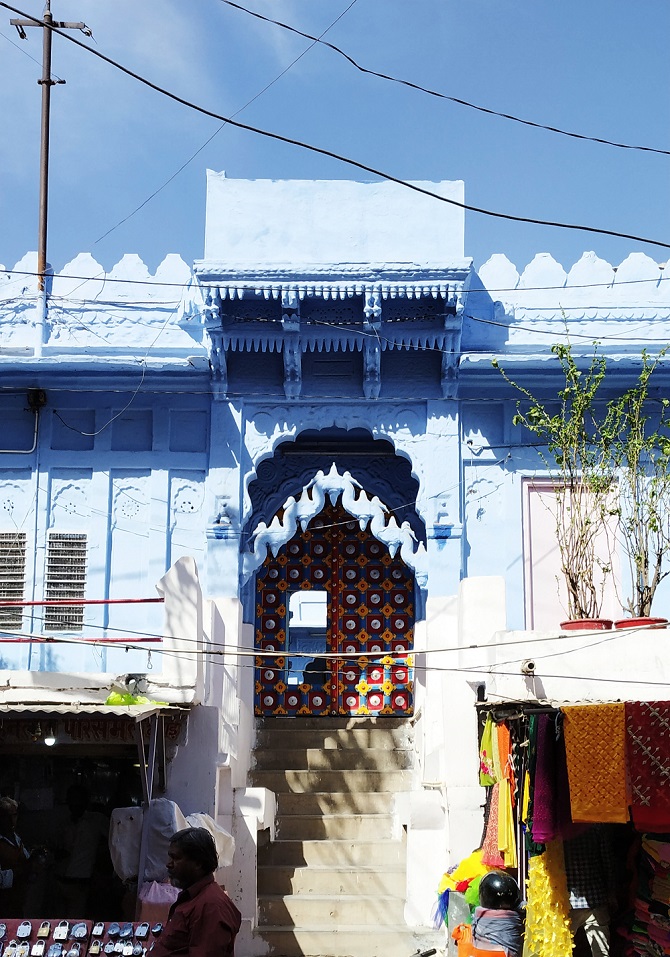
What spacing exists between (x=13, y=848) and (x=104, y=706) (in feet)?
4.63

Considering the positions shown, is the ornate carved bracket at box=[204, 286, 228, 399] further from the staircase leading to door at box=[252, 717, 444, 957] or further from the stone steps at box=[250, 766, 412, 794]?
the stone steps at box=[250, 766, 412, 794]

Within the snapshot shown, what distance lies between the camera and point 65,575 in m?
12.0

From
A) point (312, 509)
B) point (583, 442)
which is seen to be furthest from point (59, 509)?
point (583, 442)

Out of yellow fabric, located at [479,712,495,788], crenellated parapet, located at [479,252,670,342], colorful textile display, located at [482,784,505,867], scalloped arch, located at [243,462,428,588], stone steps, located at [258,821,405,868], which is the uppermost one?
crenellated parapet, located at [479,252,670,342]

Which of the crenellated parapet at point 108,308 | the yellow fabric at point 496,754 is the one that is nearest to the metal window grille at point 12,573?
the crenellated parapet at point 108,308

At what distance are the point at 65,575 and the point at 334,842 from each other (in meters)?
3.82

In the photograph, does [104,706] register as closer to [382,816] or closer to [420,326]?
[382,816]

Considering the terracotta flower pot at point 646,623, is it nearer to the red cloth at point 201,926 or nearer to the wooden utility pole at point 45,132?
the red cloth at point 201,926

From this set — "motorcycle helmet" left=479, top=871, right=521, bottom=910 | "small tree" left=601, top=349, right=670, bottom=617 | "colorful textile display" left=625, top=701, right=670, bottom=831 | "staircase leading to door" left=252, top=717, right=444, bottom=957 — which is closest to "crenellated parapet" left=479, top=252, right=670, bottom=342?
"small tree" left=601, top=349, right=670, bottom=617

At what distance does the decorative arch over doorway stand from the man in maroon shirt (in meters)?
8.33

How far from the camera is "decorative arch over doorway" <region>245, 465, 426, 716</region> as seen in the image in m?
13.6

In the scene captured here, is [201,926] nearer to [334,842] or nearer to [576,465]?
[334,842]

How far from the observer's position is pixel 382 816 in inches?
448

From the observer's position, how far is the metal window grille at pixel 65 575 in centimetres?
1194
